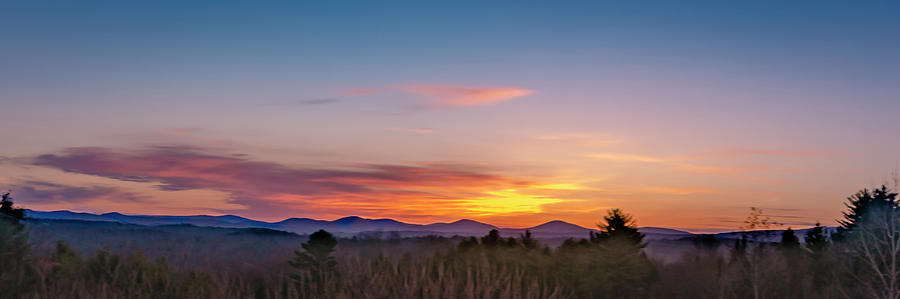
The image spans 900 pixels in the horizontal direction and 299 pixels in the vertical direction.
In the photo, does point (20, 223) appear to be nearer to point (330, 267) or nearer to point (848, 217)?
point (330, 267)

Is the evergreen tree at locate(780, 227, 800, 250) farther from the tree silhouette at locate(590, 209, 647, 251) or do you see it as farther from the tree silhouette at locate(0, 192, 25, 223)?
the tree silhouette at locate(0, 192, 25, 223)

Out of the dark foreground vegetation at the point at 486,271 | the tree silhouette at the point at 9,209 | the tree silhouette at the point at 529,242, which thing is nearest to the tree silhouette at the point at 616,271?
the dark foreground vegetation at the point at 486,271

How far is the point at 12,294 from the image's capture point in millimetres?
14109

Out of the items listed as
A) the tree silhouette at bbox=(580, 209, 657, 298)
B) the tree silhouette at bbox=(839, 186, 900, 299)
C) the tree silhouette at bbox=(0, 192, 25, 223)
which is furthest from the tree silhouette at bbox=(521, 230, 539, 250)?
the tree silhouette at bbox=(0, 192, 25, 223)

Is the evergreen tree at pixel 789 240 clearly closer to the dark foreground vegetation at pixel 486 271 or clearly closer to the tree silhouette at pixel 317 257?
the dark foreground vegetation at pixel 486 271

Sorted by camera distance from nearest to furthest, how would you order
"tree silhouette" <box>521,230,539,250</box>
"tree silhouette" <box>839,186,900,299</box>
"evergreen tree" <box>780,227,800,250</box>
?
"tree silhouette" <box>839,186,900,299</box> < "tree silhouette" <box>521,230,539,250</box> < "evergreen tree" <box>780,227,800,250</box>

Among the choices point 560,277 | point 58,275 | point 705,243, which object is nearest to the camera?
point 58,275

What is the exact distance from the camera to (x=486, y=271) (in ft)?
49.8

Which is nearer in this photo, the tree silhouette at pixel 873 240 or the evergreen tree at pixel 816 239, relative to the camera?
the tree silhouette at pixel 873 240

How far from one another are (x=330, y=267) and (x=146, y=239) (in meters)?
43.7

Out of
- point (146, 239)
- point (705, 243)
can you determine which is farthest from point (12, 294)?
point (146, 239)

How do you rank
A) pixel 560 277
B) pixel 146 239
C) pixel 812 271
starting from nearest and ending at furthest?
pixel 560 277, pixel 812 271, pixel 146 239

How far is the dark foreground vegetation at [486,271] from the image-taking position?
1298 centimetres

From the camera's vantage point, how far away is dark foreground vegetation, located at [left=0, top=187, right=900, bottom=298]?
13.0 m
